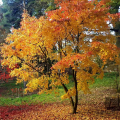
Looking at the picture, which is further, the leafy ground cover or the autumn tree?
the leafy ground cover

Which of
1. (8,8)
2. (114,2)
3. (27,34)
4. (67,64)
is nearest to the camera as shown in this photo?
(67,64)

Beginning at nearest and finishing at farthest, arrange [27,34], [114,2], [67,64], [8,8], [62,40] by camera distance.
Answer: [67,64] < [27,34] < [62,40] < [114,2] < [8,8]

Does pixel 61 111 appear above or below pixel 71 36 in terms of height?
below

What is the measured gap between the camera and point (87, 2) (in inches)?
214

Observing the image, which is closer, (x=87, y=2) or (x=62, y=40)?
(x=87, y=2)

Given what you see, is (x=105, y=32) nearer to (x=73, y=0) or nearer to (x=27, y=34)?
(x=73, y=0)

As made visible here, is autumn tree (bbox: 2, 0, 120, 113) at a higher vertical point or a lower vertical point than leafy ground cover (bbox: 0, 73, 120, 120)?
higher

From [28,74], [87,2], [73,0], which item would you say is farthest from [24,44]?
[87,2]

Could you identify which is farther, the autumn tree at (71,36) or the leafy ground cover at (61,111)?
the leafy ground cover at (61,111)

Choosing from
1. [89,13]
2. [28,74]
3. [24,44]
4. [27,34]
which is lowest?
[28,74]

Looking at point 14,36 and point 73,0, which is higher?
point 73,0

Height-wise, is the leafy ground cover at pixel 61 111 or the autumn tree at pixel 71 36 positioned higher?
the autumn tree at pixel 71 36

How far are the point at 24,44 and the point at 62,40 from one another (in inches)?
68.0

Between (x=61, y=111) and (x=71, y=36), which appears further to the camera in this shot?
(x=61, y=111)
